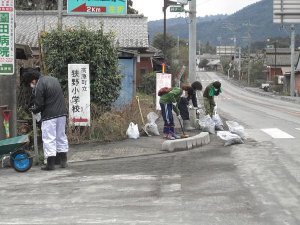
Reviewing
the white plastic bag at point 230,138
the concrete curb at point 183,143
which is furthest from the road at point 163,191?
the white plastic bag at point 230,138

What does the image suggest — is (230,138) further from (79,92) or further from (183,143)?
(79,92)

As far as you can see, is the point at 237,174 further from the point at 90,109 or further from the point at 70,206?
the point at 90,109

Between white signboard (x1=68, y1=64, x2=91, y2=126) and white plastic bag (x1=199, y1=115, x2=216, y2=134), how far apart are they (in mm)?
4052

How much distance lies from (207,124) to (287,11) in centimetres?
3057

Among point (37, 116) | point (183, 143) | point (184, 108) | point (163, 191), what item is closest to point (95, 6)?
point (184, 108)

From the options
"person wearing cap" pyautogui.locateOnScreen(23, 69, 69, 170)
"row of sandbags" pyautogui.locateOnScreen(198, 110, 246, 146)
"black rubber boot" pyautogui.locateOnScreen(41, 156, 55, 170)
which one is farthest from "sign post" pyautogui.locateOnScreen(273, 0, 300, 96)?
"black rubber boot" pyautogui.locateOnScreen(41, 156, 55, 170)

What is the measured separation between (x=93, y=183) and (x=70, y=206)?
1.52m

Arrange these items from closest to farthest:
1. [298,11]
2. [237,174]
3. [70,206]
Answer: [70,206] < [237,174] < [298,11]

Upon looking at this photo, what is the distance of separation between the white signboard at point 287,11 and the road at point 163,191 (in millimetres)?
33726

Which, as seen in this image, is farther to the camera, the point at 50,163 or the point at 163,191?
the point at 50,163

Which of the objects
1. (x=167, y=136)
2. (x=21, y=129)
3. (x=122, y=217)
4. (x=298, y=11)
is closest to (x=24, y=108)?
(x=21, y=129)

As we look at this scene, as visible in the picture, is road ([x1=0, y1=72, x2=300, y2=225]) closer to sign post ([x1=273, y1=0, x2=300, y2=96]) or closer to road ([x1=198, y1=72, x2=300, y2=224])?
road ([x1=198, y1=72, x2=300, y2=224])

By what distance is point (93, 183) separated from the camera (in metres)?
8.11

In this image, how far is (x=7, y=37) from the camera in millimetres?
10250
